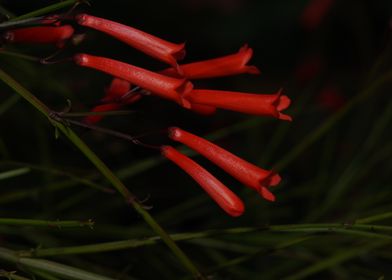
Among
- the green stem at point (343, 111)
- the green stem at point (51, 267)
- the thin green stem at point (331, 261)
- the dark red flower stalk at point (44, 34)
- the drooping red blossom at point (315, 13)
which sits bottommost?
the thin green stem at point (331, 261)

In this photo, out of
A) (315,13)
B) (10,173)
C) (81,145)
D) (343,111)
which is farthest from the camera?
(315,13)

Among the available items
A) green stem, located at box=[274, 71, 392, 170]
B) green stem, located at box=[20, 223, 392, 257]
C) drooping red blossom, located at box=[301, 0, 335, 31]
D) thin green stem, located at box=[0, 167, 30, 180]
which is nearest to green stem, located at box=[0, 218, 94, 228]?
green stem, located at box=[20, 223, 392, 257]

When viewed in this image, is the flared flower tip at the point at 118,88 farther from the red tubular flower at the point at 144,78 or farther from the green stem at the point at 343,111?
the green stem at the point at 343,111

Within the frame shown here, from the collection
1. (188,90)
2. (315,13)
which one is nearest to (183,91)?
(188,90)

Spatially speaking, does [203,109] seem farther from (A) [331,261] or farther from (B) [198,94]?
(A) [331,261]

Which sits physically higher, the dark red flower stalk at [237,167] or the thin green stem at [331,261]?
the dark red flower stalk at [237,167]

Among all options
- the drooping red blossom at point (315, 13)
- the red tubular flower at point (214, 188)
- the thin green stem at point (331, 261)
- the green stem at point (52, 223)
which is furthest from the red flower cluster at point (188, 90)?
the drooping red blossom at point (315, 13)
